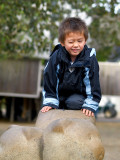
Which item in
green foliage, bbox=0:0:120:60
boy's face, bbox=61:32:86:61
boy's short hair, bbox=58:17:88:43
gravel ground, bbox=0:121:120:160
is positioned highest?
green foliage, bbox=0:0:120:60

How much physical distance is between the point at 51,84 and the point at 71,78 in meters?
0.26

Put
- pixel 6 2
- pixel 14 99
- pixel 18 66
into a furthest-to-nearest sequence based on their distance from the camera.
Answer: pixel 14 99 < pixel 18 66 < pixel 6 2

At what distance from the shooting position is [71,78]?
3307 mm

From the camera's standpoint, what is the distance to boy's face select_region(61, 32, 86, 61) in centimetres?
320

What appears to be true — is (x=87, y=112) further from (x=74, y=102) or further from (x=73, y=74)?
(x=73, y=74)

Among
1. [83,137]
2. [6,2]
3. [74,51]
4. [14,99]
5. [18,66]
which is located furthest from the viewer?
[14,99]

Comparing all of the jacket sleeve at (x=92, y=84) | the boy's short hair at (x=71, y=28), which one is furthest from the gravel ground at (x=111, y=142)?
the boy's short hair at (x=71, y=28)

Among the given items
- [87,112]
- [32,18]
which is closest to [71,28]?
[87,112]

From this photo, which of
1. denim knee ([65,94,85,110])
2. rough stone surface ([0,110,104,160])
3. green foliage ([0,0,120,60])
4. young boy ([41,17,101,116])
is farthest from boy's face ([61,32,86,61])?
green foliage ([0,0,120,60])

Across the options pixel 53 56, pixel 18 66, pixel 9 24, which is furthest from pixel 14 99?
pixel 53 56

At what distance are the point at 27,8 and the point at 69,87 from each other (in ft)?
14.5

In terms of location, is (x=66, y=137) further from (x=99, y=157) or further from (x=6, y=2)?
(x=6, y=2)

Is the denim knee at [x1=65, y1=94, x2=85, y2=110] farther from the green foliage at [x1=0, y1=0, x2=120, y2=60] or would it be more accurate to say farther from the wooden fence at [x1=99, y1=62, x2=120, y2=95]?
the wooden fence at [x1=99, y1=62, x2=120, y2=95]

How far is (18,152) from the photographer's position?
250 cm
